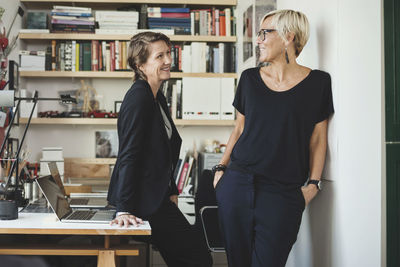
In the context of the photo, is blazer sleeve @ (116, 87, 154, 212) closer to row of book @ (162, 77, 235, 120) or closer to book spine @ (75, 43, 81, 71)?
row of book @ (162, 77, 235, 120)

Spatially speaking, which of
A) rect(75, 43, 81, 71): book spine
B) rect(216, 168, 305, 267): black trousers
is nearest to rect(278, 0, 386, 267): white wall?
rect(216, 168, 305, 267): black trousers

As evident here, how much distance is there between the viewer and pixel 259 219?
73.2 inches

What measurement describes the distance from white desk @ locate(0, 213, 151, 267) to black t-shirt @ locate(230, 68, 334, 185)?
0.54m

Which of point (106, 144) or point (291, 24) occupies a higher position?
point (291, 24)

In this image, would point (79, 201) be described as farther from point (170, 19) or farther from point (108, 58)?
point (170, 19)

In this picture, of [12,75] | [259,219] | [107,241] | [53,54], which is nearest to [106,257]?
[107,241]

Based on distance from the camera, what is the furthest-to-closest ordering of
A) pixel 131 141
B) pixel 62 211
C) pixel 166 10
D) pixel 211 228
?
1. pixel 166 10
2. pixel 211 228
3. pixel 62 211
4. pixel 131 141

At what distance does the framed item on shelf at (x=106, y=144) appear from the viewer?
13.6 ft

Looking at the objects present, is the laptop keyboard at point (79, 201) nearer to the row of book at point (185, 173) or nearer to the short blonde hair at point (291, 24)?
the row of book at point (185, 173)

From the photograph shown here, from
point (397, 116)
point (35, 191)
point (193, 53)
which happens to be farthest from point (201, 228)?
point (193, 53)

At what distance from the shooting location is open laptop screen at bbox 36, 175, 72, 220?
70.7 inches

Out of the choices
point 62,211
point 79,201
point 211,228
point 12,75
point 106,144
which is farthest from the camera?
point 106,144

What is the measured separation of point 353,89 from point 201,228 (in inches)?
57.5

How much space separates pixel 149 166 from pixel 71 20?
2.58 meters
